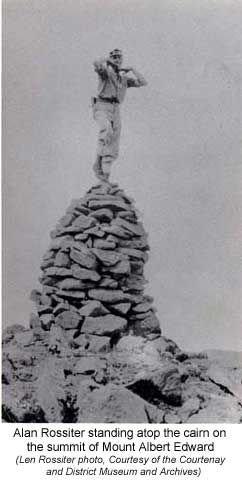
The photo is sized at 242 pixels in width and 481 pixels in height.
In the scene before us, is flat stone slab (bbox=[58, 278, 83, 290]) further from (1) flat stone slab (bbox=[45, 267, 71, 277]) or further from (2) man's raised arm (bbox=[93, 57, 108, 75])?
(2) man's raised arm (bbox=[93, 57, 108, 75])

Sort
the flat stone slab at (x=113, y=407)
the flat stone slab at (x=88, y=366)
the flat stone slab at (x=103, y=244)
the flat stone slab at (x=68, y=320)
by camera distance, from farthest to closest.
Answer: the flat stone slab at (x=103, y=244), the flat stone slab at (x=68, y=320), the flat stone slab at (x=88, y=366), the flat stone slab at (x=113, y=407)

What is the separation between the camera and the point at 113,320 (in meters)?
6.57

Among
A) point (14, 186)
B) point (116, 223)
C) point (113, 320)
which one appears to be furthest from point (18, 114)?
point (113, 320)

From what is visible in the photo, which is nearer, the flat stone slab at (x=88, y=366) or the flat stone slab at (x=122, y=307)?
the flat stone slab at (x=88, y=366)

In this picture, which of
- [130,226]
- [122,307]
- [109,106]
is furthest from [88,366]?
[109,106]

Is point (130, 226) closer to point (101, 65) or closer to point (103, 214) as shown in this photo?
point (103, 214)

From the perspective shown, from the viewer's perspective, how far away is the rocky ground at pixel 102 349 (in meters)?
6.17

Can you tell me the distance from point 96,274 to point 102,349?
0.59 m

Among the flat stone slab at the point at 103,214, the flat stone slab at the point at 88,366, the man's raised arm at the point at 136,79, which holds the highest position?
the man's raised arm at the point at 136,79

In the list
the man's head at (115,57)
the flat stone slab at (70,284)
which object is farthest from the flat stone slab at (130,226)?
the man's head at (115,57)

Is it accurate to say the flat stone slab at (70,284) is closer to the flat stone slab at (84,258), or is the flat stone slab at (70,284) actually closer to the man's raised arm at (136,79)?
the flat stone slab at (84,258)

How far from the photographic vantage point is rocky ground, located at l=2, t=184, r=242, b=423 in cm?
617

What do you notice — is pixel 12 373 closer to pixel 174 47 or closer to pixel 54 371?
pixel 54 371
